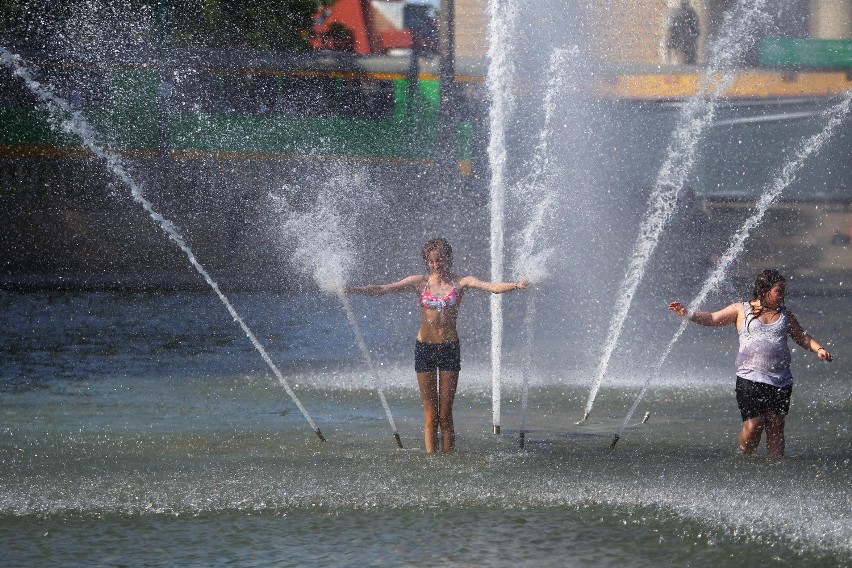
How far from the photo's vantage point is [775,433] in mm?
7793

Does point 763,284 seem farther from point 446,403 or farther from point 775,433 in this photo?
point 446,403

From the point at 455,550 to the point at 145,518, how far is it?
1.58 metres

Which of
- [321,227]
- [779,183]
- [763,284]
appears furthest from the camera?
[779,183]

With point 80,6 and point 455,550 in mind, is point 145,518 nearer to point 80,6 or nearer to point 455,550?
point 455,550

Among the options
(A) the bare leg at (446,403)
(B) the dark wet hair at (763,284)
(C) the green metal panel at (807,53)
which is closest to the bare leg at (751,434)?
(B) the dark wet hair at (763,284)

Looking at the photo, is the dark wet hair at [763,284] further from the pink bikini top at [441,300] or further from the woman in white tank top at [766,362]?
the pink bikini top at [441,300]

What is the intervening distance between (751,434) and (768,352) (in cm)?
51

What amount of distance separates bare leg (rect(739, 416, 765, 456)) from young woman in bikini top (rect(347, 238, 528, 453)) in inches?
65.5

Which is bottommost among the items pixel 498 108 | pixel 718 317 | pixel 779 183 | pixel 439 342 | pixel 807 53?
pixel 439 342

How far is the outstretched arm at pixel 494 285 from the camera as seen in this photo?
24.8 feet

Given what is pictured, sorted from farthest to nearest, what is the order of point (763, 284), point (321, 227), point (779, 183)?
1. point (779, 183)
2. point (321, 227)
3. point (763, 284)

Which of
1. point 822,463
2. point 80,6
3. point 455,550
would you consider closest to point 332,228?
point 80,6

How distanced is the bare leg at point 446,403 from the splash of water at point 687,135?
9366 mm

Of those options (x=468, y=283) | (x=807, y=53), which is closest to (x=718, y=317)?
(x=468, y=283)
